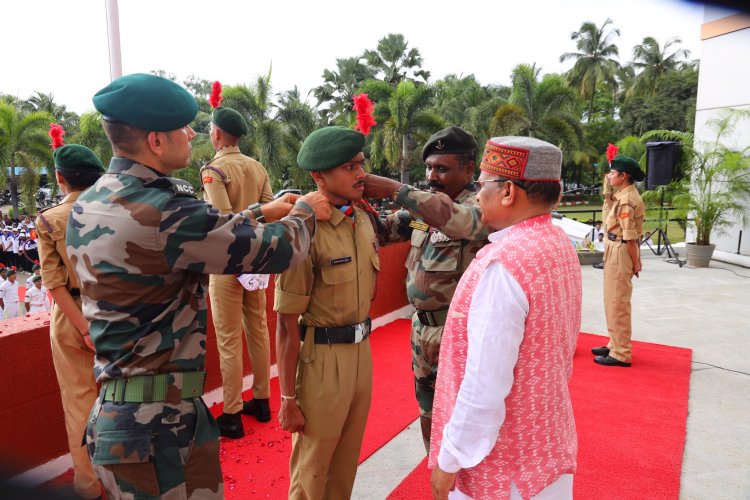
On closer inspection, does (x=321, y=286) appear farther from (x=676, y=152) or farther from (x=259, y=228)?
(x=676, y=152)

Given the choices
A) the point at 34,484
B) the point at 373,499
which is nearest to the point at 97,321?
the point at 34,484

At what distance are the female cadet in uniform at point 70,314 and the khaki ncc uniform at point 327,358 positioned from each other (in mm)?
1330

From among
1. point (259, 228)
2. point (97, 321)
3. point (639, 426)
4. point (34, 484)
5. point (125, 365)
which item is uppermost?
point (259, 228)

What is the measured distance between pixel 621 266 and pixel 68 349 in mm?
4800

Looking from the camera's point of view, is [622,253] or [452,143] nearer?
[452,143]

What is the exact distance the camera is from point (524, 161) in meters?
1.58

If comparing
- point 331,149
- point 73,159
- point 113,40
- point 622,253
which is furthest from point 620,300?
point 113,40

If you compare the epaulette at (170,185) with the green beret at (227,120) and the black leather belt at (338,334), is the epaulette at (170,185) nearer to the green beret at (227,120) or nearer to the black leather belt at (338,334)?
the black leather belt at (338,334)

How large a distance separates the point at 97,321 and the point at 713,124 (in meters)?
14.1

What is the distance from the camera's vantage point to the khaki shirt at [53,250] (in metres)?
2.74

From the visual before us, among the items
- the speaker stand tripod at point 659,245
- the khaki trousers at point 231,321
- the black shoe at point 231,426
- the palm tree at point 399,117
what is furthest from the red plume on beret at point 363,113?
the palm tree at point 399,117

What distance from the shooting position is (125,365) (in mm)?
1653

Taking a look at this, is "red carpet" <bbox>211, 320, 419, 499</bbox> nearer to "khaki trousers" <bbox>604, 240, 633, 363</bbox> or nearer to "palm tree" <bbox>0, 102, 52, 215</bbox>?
"khaki trousers" <bbox>604, 240, 633, 363</bbox>

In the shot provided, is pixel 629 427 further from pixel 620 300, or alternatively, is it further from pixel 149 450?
pixel 149 450
